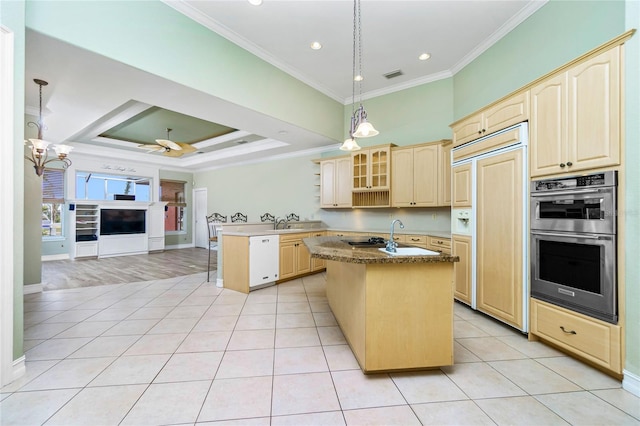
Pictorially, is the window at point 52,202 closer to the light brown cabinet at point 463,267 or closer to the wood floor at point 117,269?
the wood floor at point 117,269

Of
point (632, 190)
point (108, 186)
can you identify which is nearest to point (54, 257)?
point (108, 186)

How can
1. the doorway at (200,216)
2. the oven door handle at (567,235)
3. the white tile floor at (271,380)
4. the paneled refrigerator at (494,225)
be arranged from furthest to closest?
the doorway at (200,216), the paneled refrigerator at (494,225), the oven door handle at (567,235), the white tile floor at (271,380)

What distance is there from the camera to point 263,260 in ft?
13.2

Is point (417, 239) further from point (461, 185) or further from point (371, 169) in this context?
point (371, 169)

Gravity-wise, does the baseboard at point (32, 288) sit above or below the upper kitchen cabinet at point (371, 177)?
below

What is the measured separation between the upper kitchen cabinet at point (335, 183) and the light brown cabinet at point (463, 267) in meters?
2.21

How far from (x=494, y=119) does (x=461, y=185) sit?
2.65 feet

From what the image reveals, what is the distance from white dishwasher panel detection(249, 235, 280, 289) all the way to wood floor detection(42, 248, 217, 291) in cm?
203

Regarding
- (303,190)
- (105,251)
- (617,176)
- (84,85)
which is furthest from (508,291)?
(105,251)

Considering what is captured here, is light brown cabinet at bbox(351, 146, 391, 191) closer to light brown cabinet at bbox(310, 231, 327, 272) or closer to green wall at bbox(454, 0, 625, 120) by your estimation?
light brown cabinet at bbox(310, 231, 327, 272)

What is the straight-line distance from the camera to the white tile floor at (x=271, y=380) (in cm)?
147

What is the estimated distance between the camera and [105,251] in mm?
7020

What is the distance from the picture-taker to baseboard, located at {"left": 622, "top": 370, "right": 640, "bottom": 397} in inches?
63.8

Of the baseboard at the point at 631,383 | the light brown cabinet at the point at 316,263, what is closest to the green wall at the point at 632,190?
the baseboard at the point at 631,383
